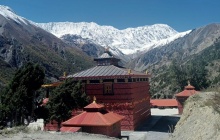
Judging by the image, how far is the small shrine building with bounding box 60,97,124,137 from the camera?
2561 cm

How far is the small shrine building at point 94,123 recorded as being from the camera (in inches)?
1008

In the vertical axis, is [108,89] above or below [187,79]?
below

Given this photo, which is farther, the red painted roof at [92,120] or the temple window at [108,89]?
the temple window at [108,89]

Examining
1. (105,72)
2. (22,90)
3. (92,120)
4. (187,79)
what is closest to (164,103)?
(187,79)

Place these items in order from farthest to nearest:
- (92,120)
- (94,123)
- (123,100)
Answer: (123,100)
(92,120)
(94,123)

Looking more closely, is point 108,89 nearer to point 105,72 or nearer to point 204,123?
point 105,72

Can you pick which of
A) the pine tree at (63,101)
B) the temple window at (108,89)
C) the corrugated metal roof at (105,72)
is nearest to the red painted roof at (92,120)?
the pine tree at (63,101)

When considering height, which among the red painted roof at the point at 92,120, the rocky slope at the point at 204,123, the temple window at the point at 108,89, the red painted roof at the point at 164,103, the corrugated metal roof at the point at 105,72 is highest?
the corrugated metal roof at the point at 105,72

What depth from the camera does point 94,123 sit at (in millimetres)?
25750

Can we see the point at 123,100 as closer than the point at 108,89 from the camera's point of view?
Yes

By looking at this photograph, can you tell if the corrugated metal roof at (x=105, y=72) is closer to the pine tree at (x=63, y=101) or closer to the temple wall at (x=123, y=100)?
the temple wall at (x=123, y=100)

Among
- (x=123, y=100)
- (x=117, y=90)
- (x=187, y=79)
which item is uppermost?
(x=187, y=79)

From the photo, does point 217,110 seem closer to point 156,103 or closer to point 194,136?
point 194,136

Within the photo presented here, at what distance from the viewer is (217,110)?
13203 millimetres
